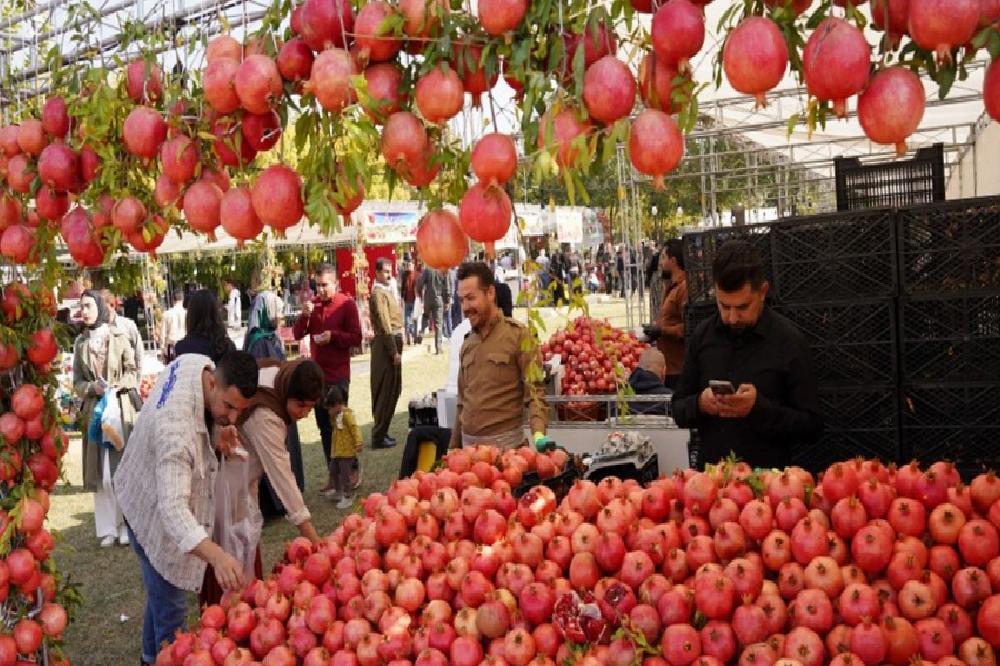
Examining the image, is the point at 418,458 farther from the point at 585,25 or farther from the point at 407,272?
the point at 407,272

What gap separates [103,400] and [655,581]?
6145mm

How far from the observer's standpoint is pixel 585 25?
4.97ft

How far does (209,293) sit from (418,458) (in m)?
1.88

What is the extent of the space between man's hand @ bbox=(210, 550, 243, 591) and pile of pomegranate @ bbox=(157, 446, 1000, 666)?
18.1 inches

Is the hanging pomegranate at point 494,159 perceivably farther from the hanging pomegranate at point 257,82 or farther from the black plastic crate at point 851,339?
the black plastic crate at point 851,339

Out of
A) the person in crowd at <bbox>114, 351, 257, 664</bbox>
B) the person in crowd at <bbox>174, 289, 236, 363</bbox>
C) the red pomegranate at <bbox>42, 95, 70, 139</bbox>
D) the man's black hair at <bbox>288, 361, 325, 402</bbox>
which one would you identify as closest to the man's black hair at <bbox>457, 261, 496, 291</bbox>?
the man's black hair at <bbox>288, 361, 325, 402</bbox>

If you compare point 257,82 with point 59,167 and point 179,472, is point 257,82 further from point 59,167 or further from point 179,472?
point 179,472

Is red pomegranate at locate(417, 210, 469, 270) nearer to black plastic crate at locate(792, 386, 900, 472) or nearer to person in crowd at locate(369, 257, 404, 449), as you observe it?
black plastic crate at locate(792, 386, 900, 472)

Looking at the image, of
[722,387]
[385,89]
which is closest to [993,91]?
[385,89]

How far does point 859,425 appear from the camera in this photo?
13.9ft

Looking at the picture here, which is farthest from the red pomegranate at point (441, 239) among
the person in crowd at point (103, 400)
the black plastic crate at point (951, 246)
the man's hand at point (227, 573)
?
the person in crowd at point (103, 400)

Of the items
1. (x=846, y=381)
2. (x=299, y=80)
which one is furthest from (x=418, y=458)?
(x=299, y=80)

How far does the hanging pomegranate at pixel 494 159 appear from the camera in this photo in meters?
1.57

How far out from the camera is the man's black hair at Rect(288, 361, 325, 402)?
4.56 meters
